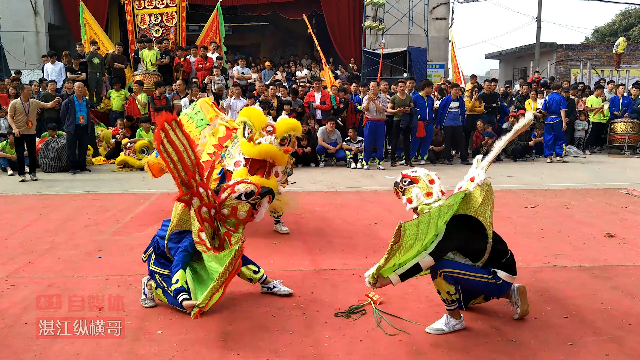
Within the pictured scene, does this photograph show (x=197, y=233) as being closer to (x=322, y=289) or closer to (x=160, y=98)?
(x=322, y=289)

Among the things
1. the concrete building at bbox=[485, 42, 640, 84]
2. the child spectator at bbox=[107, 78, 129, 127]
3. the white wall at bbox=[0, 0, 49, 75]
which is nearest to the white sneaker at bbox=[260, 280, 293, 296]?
the child spectator at bbox=[107, 78, 129, 127]

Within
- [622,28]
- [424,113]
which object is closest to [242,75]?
[424,113]

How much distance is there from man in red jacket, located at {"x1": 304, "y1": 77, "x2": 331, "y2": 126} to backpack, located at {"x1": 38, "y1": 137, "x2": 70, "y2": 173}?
14.0 ft

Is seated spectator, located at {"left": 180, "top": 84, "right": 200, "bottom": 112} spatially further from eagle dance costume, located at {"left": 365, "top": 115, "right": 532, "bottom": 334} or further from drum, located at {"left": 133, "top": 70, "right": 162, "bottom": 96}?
eagle dance costume, located at {"left": 365, "top": 115, "right": 532, "bottom": 334}

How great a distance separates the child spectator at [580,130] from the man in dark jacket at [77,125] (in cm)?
959

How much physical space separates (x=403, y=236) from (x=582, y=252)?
7.96ft

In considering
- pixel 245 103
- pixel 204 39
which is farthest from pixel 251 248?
pixel 204 39

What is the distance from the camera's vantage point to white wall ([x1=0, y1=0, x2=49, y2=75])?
44.0ft

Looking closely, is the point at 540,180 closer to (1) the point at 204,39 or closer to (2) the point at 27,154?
(2) the point at 27,154

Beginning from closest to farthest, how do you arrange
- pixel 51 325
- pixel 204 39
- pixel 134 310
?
pixel 51 325, pixel 134 310, pixel 204 39

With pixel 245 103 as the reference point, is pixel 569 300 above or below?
below

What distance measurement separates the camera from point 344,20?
48.3 feet

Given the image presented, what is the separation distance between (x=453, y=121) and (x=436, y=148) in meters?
0.58

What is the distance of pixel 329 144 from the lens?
943 centimetres
